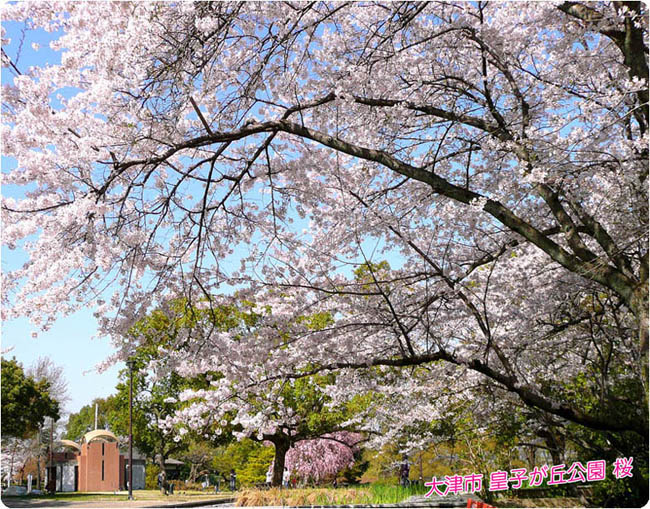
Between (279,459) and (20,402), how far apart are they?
35.9 feet

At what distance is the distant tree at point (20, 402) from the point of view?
64.6 ft

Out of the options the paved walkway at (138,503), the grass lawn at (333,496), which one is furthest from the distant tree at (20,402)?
the grass lawn at (333,496)

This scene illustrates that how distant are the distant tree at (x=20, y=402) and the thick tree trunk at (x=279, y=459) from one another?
1060cm

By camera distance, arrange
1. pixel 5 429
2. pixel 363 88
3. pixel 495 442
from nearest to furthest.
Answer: pixel 363 88 < pixel 495 442 < pixel 5 429

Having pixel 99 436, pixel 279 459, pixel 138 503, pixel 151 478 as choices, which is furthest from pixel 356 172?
pixel 151 478

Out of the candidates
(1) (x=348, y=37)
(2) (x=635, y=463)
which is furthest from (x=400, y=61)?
(2) (x=635, y=463)

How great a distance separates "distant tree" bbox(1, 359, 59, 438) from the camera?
19.7 m

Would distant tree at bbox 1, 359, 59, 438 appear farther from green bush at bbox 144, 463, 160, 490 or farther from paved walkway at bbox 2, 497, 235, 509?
green bush at bbox 144, 463, 160, 490

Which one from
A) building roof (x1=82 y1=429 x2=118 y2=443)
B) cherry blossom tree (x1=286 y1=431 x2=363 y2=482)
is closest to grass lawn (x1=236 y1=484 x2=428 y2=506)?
cherry blossom tree (x1=286 y1=431 x2=363 y2=482)

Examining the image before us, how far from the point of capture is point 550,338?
6965 mm

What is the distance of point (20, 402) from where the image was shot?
65.7 feet

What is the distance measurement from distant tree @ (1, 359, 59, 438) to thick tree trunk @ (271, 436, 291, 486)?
10.6 metres

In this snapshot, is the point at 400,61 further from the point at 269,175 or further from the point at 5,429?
the point at 5,429

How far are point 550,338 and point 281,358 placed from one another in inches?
125
